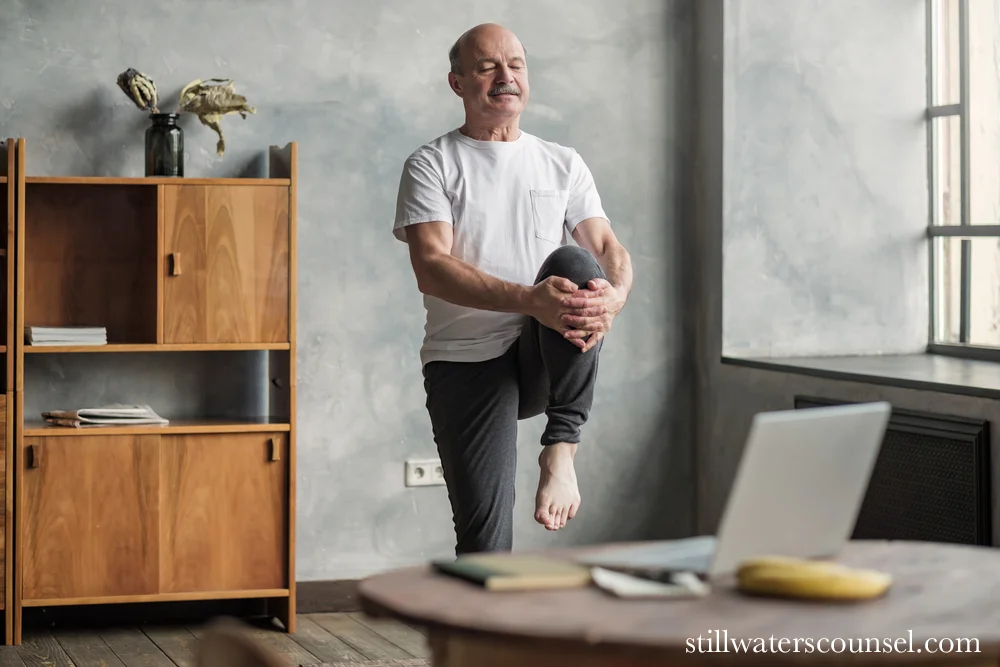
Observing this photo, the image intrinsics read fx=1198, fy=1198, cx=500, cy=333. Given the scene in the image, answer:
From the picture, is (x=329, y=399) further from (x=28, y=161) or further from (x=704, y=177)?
(x=704, y=177)

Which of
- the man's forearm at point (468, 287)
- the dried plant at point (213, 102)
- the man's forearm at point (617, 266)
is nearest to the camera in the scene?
the man's forearm at point (468, 287)

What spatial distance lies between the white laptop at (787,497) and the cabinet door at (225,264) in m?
2.42

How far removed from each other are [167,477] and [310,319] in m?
0.72

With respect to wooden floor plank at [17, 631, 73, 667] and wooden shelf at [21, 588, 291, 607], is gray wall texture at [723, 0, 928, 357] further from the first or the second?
wooden floor plank at [17, 631, 73, 667]

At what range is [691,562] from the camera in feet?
4.12

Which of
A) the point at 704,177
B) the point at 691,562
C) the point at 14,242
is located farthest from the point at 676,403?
the point at 691,562

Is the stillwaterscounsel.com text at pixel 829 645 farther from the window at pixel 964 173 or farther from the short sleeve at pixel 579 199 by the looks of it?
the window at pixel 964 173

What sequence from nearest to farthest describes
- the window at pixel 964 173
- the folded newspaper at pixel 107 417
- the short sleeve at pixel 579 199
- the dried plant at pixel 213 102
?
the short sleeve at pixel 579 199 → the folded newspaper at pixel 107 417 → the dried plant at pixel 213 102 → the window at pixel 964 173

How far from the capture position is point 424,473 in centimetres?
402

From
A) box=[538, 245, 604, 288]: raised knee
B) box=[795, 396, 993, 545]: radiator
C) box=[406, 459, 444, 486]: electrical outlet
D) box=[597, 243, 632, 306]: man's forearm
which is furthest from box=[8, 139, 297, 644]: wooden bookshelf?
box=[795, 396, 993, 545]: radiator

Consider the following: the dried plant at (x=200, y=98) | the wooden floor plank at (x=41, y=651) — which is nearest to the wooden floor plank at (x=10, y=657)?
the wooden floor plank at (x=41, y=651)

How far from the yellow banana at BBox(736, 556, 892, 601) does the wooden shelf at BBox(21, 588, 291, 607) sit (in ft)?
8.63

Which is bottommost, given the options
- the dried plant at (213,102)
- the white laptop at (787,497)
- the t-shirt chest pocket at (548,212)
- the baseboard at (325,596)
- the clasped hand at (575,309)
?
the baseboard at (325,596)

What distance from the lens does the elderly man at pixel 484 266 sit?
2.57 m
